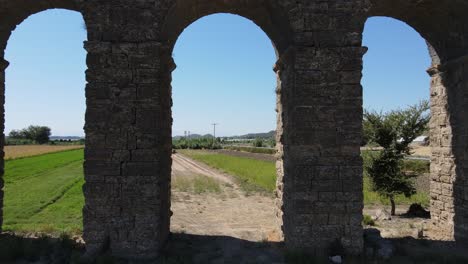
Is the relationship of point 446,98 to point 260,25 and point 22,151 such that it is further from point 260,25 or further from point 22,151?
point 22,151

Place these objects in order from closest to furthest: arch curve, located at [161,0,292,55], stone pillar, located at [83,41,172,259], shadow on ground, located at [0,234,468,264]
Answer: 1. shadow on ground, located at [0,234,468,264]
2. stone pillar, located at [83,41,172,259]
3. arch curve, located at [161,0,292,55]

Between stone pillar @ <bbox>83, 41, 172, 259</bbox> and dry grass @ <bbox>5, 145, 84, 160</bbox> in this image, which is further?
dry grass @ <bbox>5, 145, 84, 160</bbox>

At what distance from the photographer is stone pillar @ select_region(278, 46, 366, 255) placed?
726 cm

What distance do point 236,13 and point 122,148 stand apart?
4.01 meters

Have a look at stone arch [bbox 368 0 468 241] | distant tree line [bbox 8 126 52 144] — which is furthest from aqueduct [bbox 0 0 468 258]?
distant tree line [bbox 8 126 52 144]

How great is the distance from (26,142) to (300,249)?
11380cm

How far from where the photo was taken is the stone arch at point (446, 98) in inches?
334

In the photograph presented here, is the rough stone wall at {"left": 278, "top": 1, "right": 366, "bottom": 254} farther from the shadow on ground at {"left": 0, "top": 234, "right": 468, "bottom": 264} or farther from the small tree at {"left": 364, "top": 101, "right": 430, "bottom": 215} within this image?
the small tree at {"left": 364, "top": 101, "right": 430, "bottom": 215}

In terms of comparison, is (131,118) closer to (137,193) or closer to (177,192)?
(137,193)

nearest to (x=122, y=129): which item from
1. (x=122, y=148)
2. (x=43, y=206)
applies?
(x=122, y=148)

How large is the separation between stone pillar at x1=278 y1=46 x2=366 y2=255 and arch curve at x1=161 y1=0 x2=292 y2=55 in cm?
91

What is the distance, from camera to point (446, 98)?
9.20m

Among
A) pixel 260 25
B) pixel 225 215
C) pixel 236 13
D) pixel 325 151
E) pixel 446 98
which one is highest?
pixel 236 13

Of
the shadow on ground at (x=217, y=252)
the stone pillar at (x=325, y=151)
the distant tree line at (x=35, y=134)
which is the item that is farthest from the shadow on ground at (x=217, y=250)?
the distant tree line at (x=35, y=134)
